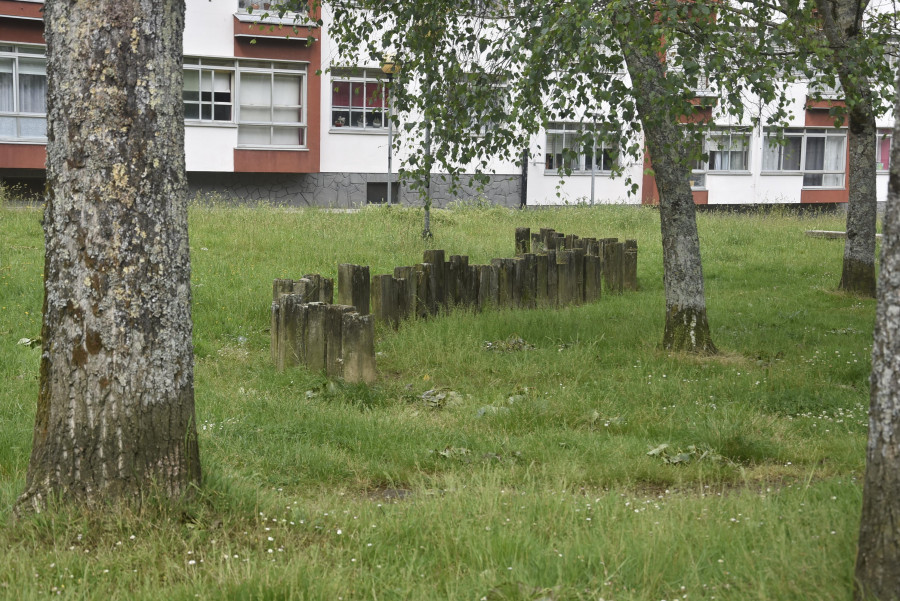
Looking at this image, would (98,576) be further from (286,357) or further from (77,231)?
(286,357)

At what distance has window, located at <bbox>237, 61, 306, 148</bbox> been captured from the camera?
28.5 meters

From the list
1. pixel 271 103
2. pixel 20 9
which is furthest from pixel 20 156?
pixel 271 103

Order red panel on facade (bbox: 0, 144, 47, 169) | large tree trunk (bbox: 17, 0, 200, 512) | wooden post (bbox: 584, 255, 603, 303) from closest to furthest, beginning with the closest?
large tree trunk (bbox: 17, 0, 200, 512)
wooden post (bbox: 584, 255, 603, 303)
red panel on facade (bbox: 0, 144, 47, 169)

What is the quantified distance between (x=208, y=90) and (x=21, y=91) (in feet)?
16.6

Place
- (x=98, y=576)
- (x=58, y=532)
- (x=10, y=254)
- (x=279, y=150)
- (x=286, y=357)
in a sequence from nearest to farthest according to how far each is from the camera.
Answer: (x=98, y=576) → (x=58, y=532) → (x=286, y=357) → (x=10, y=254) → (x=279, y=150)

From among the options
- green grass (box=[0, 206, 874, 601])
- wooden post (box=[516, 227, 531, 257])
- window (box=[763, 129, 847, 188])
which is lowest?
green grass (box=[0, 206, 874, 601])

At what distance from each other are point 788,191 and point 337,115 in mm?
19244

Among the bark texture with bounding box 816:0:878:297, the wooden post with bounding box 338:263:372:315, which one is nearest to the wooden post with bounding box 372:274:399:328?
the wooden post with bounding box 338:263:372:315

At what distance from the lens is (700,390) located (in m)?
7.23

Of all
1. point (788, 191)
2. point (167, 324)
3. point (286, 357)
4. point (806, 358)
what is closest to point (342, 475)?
point (167, 324)

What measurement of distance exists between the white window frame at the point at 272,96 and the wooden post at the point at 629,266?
1762 centimetres

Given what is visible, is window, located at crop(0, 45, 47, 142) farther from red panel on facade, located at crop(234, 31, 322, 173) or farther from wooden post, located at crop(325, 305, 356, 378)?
wooden post, located at crop(325, 305, 356, 378)

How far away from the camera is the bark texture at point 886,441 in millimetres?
2965

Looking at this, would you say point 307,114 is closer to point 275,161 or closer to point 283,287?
point 275,161
